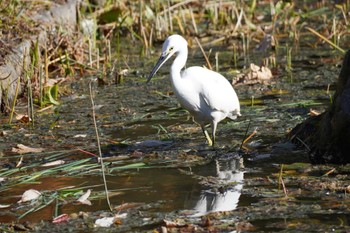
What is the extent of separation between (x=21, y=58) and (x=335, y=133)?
426 cm

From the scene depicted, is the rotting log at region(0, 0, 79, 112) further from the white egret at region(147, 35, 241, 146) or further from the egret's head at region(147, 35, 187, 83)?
the white egret at region(147, 35, 241, 146)

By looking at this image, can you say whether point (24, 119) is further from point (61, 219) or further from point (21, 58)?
point (61, 219)

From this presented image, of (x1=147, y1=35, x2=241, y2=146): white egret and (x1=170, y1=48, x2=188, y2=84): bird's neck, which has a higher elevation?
(x1=170, y1=48, x2=188, y2=84): bird's neck

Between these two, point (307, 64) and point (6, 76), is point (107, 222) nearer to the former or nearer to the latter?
point (6, 76)

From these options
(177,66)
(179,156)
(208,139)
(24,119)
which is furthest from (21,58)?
(179,156)

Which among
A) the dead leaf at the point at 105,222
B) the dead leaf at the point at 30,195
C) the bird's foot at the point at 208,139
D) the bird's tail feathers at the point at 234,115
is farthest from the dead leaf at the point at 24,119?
the dead leaf at the point at 105,222

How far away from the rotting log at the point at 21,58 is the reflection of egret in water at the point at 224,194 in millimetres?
2890

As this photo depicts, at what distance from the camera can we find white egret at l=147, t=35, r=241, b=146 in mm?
7387

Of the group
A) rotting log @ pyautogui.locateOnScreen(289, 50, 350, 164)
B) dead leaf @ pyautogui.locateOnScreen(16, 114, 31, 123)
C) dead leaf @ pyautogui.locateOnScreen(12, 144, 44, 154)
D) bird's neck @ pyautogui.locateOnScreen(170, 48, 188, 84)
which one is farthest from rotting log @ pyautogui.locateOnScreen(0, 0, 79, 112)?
rotting log @ pyautogui.locateOnScreen(289, 50, 350, 164)

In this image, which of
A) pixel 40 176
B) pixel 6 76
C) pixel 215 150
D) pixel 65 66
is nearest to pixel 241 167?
pixel 215 150

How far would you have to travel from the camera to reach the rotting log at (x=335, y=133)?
634cm

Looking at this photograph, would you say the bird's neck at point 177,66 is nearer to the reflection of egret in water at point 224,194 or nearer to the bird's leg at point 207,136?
the bird's leg at point 207,136

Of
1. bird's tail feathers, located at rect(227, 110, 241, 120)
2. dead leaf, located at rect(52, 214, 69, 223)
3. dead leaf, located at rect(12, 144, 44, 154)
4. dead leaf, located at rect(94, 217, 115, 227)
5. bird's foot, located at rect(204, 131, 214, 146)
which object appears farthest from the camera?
bird's tail feathers, located at rect(227, 110, 241, 120)

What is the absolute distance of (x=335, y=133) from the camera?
21.1 ft
